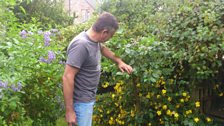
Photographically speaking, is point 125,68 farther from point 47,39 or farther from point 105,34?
point 47,39

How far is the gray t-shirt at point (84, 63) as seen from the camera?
110 inches

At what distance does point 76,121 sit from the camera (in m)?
3.01

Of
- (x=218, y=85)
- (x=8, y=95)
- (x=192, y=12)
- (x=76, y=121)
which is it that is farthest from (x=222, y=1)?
(x=8, y=95)

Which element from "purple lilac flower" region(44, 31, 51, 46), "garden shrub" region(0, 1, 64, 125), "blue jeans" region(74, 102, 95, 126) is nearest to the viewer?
"garden shrub" region(0, 1, 64, 125)

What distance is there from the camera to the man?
2811 mm

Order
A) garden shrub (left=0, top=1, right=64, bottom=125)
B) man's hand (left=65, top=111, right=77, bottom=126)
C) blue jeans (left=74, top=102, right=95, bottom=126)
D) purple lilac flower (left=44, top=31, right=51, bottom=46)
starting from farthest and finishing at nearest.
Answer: purple lilac flower (left=44, top=31, right=51, bottom=46) < blue jeans (left=74, top=102, right=95, bottom=126) < man's hand (left=65, top=111, right=77, bottom=126) < garden shrub (left=0, top=1, right=64, bottom=125)

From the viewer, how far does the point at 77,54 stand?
110 inches

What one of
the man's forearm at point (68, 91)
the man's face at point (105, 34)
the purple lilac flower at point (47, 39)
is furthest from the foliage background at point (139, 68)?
the man's face at point (105, 34)

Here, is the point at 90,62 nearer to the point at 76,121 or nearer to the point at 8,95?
the point at 76,121

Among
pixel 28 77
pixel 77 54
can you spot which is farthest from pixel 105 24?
pixel 28 77

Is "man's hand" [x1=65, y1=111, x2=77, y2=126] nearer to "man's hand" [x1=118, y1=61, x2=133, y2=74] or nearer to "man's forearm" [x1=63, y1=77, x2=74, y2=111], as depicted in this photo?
"man's forearm" [x1=63, y1=77, x2=74, y2=111]

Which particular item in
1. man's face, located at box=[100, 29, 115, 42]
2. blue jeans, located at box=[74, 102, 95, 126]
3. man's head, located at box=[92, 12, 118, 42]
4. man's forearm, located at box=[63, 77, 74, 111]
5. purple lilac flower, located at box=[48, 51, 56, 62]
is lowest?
blue jeans, located at box=[74, 102, 95, 126]

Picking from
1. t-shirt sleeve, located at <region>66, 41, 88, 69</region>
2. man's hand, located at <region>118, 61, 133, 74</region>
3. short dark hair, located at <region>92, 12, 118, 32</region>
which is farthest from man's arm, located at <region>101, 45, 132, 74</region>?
t-shirt sleeve, located at <region>66, 41, 88, 69</region>

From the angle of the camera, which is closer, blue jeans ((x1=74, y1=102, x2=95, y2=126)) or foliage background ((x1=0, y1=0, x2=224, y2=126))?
foliage background ((x1=0, y1=0, x2=224, y2=126))
